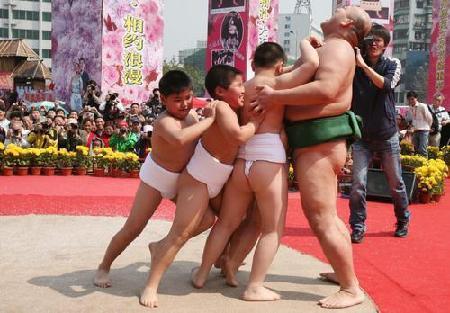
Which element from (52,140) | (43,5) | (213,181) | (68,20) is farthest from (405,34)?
(213,181)

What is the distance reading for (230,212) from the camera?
377 centimetres

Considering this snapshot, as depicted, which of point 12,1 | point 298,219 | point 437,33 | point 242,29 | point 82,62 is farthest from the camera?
point 12,1

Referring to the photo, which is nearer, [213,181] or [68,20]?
[213,181]

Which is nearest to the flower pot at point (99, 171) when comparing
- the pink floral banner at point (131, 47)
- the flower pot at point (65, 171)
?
the flower pot at point (65, 171)

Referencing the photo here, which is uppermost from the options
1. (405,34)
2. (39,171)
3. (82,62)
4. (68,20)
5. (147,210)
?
(405,34)

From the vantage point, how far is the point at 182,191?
3.71 m

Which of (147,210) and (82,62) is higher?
(82,62)

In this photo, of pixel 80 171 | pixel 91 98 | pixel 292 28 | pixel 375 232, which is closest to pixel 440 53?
pixel 91 98

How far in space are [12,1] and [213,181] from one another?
252 ft

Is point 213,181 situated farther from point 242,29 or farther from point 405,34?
point 405,34

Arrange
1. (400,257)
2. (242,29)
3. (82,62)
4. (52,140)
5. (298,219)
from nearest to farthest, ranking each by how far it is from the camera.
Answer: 1. (400,257)
2. (298,219)
3. (52,140)
4. (82,62)
5. (242,29)

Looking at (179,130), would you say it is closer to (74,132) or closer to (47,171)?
(47,171)

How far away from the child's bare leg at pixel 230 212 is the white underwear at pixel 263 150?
7 cm

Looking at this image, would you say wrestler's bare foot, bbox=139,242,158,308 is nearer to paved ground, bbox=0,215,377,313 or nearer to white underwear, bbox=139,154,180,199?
paved ground, bbox=0,215,377,313
